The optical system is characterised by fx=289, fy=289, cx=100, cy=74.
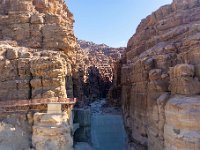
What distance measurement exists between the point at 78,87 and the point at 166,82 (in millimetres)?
14168

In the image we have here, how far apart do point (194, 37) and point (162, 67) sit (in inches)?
158

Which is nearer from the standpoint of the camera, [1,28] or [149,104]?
[149,104]

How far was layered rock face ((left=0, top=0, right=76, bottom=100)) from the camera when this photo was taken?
2431cm

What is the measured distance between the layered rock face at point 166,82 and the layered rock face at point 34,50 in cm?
734

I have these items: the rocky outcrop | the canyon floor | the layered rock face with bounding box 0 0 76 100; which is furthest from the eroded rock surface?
the rocky outcrop

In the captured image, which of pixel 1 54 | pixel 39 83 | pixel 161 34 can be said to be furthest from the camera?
pixel 161 34

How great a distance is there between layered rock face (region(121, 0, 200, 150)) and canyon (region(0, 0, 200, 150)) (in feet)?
0.20

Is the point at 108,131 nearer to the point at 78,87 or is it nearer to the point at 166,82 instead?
the point at 78,87

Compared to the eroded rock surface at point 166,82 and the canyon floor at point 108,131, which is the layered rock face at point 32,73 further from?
the canyon floor at point 108,131

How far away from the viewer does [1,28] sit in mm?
29719

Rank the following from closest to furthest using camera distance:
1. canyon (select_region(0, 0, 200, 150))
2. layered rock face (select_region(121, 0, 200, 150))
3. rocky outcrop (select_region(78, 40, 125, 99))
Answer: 1. layered rock face (select_region(121, 0, 200, 150))
2. canyon (select_region(0, 0, 200, 150))
3. rocky outcrop (select_region(78, 40, 125, 99))

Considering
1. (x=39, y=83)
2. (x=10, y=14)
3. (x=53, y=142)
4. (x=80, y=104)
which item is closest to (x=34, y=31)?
(x=10, y=14)

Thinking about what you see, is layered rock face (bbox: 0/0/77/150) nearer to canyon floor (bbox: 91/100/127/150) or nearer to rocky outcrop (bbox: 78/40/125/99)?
canyon floor (bbox: 91/100/127/150)

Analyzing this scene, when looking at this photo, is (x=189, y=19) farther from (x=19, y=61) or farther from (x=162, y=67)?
(x=19, y=61)
